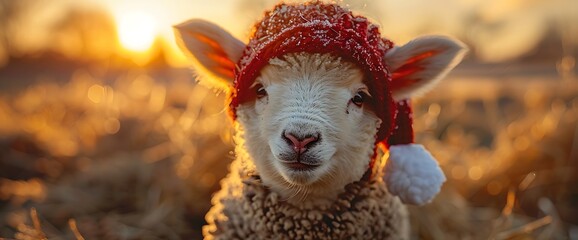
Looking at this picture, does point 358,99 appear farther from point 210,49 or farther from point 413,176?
point 210,49

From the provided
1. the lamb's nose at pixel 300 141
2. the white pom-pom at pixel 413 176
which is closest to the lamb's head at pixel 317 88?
the lamb's nose at pixel 300 141

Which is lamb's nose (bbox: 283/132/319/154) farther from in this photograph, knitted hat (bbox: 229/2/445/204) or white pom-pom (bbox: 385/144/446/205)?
white pom-pom (bbox: 385/144/446/205)

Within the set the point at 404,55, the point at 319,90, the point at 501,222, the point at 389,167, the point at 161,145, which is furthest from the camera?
the point at 161,145

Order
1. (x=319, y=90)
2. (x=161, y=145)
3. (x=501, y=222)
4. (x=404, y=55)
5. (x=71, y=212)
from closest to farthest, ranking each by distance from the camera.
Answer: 1. (x=319, y=90)
2. (x=404, y=55)
3. (x=501, y=222)
4. (x=71, y=212)
5. (x=161, y=145)

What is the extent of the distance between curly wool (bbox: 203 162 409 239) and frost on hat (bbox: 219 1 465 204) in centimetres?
12

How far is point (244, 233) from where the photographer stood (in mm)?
1957

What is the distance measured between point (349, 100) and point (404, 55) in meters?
0.30

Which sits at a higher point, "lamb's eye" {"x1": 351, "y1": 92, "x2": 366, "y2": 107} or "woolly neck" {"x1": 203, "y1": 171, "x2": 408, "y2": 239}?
"lamb's eye" {"x1": 351, "y1": 92, "x2": 366, "y2": 107}

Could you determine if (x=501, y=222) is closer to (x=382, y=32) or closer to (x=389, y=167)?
(x=389, y=167)

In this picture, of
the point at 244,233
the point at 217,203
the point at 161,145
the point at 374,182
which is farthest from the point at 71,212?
the point at 374,182

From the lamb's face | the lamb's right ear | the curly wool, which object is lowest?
the curly wool

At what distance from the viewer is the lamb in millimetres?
1737

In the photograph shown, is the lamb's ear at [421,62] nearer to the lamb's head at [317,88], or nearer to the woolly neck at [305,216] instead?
the lamb's head at [317,88]

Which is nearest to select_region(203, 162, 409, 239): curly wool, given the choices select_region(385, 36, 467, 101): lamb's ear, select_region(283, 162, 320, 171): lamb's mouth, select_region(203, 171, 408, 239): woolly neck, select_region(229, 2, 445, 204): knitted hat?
select_region(203, 171, 408, 239): woolly neck
